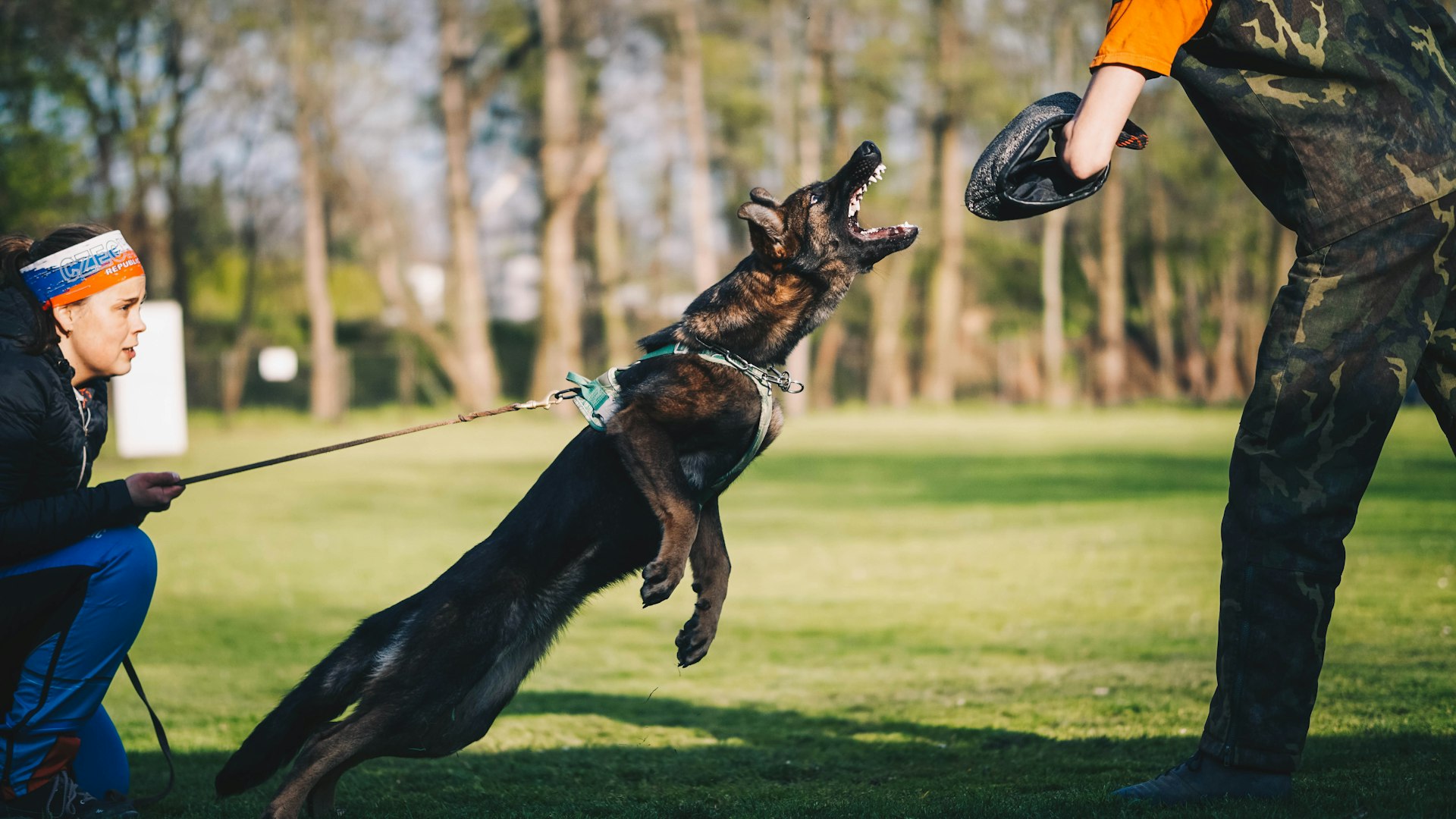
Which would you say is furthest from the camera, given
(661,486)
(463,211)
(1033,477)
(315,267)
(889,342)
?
(889,342)

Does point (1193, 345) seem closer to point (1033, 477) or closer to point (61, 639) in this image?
point (1033, 477)

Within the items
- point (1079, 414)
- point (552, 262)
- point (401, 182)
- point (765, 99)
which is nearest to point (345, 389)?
point (552, 262)

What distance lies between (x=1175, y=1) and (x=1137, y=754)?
8.76 ft

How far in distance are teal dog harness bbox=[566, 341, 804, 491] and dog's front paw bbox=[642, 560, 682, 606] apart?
44 cm

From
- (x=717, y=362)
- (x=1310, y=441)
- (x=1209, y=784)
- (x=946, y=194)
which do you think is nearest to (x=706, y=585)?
(x=717, y=362)

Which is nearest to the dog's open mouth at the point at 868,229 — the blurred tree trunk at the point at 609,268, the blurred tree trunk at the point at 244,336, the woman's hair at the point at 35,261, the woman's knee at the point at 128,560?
the woman's hair at the point at 35,261

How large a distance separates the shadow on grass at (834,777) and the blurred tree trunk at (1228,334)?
50247 mm

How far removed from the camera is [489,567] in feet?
13.0

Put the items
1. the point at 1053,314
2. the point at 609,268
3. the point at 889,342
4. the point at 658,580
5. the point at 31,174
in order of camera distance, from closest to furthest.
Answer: the point at 658,580, the point at 31,174, the point at 889,342, the point at 609,268, the point at 1053,314

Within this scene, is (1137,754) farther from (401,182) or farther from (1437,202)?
(401,182)

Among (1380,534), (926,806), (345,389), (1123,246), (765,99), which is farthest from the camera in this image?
(1123,246)

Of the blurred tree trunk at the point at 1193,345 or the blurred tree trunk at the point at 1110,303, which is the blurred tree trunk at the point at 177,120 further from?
the blurred tree trunk at the point at 1193,345

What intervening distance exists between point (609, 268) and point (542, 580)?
40922 millimetres

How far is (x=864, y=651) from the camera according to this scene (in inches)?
312
